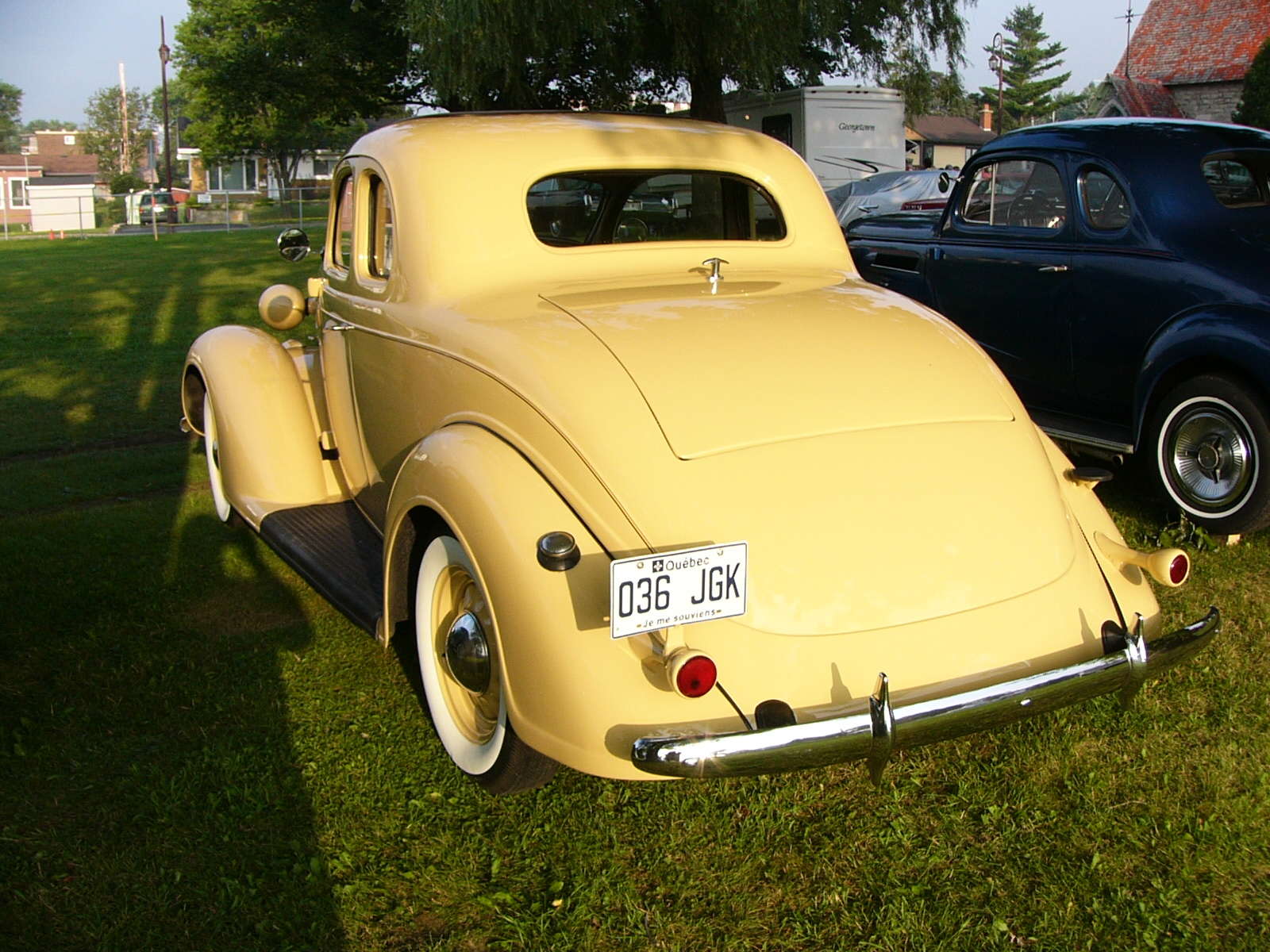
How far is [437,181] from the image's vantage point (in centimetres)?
371

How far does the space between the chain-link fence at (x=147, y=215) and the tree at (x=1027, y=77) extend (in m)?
56.9

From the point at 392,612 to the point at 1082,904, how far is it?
6.52 ft

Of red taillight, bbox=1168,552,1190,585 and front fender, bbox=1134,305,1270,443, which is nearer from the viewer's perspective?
red taillight, bbox=1168,552,1190,585

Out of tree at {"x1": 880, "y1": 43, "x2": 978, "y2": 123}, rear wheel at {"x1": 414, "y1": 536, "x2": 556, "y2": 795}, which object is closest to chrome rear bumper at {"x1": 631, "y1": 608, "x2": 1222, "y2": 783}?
rear wheel at {"x1": 414, "y1": 536, "x2": 556, "y2": 795}

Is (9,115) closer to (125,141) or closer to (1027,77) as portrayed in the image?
(125,141)

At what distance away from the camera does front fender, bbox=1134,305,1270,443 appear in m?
4.65

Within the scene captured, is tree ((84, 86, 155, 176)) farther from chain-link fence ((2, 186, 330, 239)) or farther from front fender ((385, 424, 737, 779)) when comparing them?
front fender ((385, 424, 737, 779))

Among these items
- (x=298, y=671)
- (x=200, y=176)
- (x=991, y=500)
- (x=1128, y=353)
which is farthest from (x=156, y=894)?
(x=200, y=176)

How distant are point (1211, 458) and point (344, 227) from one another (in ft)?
12.8

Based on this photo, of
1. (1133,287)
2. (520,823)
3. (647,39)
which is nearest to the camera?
(520,823)

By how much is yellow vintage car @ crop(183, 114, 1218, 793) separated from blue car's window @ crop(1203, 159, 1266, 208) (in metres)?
2.76

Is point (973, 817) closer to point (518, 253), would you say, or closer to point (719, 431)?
point (719, 431)

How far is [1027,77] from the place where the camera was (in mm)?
87125

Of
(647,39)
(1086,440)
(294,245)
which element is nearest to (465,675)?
(294,245)
